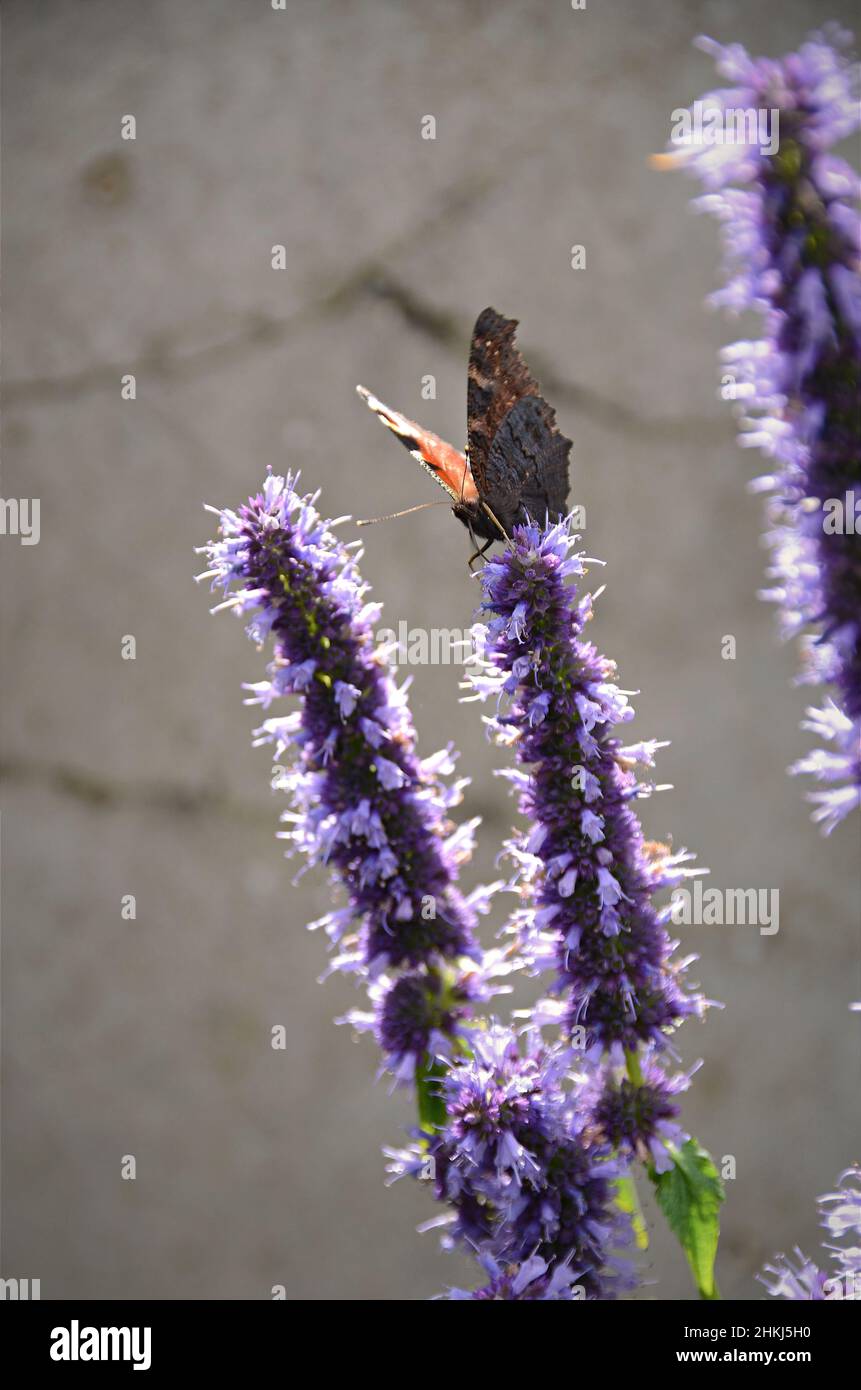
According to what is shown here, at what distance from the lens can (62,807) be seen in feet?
8.63

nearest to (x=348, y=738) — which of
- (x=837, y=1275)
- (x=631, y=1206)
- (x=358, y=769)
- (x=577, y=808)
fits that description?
(x=358, y=769)

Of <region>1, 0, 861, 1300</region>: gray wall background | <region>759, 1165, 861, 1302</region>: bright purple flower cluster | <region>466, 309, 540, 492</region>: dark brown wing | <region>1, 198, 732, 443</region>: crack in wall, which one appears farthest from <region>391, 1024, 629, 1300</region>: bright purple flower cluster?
<region>1, 198, 732, 443</region>: crack in wall

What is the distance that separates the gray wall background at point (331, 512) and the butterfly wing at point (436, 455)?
1.29 metres

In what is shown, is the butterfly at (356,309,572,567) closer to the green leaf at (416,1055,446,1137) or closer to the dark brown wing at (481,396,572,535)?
the dark brown wing at (481,396,572,535)

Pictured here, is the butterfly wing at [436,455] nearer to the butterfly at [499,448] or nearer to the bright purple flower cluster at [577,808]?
the butterfly at [499,448]

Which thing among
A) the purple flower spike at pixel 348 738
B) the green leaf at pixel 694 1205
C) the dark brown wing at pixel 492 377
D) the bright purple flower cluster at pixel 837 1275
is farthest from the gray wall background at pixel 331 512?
the bright purple flower cluster at pixel 837 1275

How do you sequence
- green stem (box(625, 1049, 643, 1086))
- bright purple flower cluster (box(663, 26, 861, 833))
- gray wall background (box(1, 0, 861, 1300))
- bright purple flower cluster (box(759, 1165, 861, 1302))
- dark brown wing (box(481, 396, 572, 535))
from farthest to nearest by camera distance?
gray wall background (box(1, 0, 861, 1300)) → dark brown wing (box(481, 396, 572, 535)) → green stem (box(625, 1049, 643, 1086)) → bright purple flower cluster (box(759, 1165, 861, 1302)) → bright purple flower cluster (box(663, 26, 861, 833))

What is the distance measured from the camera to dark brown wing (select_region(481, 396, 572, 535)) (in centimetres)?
112

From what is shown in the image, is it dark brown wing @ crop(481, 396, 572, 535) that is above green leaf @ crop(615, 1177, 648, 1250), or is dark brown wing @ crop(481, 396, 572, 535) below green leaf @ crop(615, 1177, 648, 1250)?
above

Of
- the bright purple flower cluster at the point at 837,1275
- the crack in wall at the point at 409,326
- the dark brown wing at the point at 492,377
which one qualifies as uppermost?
the crack in wall at the point at 409,326

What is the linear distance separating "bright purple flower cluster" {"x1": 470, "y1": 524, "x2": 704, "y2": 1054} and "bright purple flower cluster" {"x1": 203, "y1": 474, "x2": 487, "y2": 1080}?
0.32 ft

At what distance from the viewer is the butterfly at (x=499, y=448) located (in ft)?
3.69
